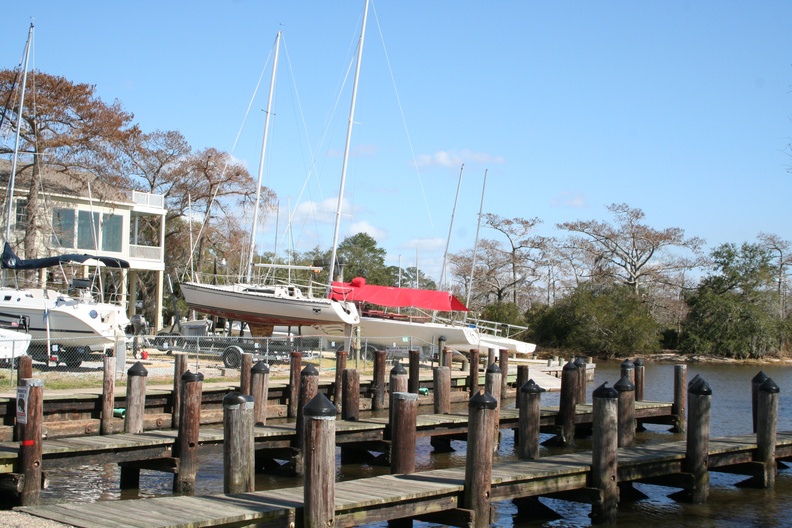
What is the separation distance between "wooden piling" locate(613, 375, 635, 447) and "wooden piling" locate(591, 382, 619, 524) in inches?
81.8

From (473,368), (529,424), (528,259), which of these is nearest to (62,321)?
(473,368)

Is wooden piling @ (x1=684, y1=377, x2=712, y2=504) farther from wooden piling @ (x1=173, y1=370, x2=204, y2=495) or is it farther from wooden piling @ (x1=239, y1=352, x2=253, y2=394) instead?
wooden piling @ (x1=239, y1=352, x2=253, y2=394)

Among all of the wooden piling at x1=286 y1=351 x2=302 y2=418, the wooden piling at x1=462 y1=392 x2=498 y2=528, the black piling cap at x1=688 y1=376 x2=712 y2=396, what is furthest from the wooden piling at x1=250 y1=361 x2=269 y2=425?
the black piling cap at x1=688 y1=376 x2=712 y2=396

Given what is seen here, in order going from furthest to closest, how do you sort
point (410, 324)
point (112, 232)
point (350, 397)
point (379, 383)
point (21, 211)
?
point (112, 232)
point (21, 211)
point (410, 324)
point (379, 383)
point (350, 397)

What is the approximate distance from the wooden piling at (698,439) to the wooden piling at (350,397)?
6617mm

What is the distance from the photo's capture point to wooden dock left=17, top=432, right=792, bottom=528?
32.0ft

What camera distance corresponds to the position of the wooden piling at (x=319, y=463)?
980 cm

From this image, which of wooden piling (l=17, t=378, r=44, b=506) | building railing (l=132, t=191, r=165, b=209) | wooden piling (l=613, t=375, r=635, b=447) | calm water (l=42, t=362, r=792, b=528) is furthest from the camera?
building railing (l=132, t=191, r=165, b=209)

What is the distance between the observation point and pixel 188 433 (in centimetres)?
1402

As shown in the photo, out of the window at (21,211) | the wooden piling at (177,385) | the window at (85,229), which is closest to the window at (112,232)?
the window at (85,229)

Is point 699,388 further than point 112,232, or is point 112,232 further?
point 112,232

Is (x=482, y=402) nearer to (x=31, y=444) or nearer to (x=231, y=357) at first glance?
(x=31, y=444)

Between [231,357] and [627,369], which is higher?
[627,369]

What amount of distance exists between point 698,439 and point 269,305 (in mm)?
23382
